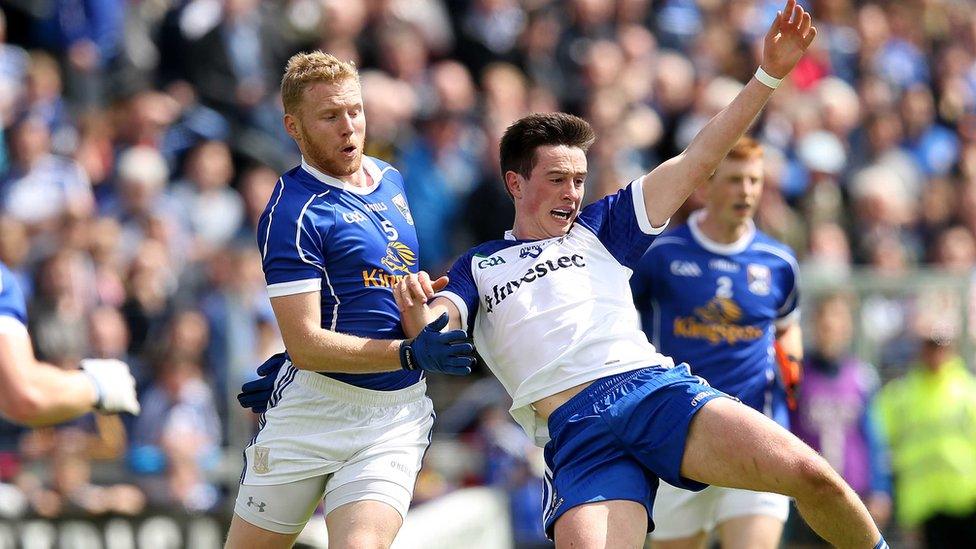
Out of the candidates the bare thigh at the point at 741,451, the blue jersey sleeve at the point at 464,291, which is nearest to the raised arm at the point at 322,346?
the blue jersey sleeve at the point at 464,291

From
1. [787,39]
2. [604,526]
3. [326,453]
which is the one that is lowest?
[604,526]

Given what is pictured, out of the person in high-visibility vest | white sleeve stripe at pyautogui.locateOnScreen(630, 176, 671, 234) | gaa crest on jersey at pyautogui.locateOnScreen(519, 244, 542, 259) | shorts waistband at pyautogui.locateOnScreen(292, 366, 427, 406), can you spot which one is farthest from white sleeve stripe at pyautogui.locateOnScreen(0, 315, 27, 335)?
the person in high-visibility vest

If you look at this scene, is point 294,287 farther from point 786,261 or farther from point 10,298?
point 786,261

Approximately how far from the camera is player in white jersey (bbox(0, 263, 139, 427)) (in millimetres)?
6641

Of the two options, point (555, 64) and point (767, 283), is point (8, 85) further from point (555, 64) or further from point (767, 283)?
point (767, 283)

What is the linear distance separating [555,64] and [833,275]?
3.84 meters

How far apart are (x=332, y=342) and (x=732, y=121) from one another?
191 centimetres

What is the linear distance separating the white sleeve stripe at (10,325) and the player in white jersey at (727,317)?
3329mm

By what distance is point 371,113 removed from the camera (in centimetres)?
1305

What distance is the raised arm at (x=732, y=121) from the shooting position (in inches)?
247

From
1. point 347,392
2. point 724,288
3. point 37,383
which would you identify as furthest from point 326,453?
point 724,288

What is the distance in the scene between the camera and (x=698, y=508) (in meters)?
8.01

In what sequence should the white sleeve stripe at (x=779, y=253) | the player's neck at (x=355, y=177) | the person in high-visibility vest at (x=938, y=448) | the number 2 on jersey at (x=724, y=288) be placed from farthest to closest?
1. the person in high-visibility vest at (x=938, y=448)
2. the white sleeve stripe at (x=779, y=253)
3. the number 2 on jersey at (x=724, y=288)
4. the player's neck at (x=355, y=177)

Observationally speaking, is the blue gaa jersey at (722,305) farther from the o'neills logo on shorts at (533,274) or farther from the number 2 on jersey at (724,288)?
the o'neills logo on shorts at (533,274)
